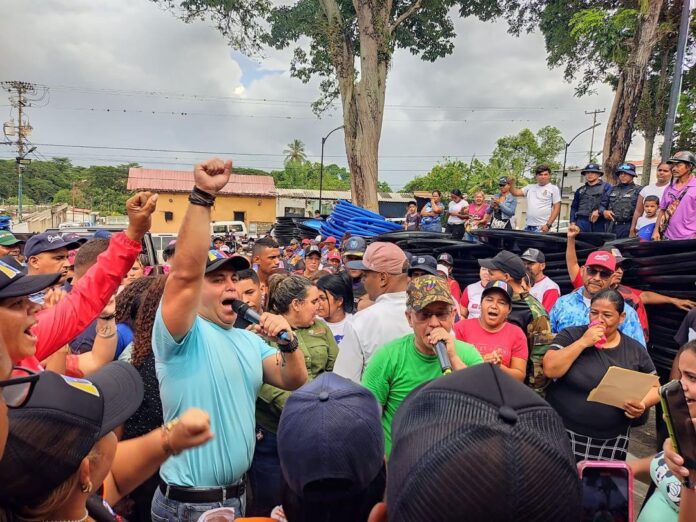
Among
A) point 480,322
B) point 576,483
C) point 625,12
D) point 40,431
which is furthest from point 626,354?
point 625,12

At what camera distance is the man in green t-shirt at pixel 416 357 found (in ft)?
7.38

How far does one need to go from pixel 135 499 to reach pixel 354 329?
1.44m

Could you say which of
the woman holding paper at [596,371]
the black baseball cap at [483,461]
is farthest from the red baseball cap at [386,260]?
the black baseball cap at [483,461]

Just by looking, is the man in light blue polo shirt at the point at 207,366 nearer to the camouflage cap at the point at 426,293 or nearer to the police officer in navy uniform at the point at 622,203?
the camouflage cap at the point at 426,293

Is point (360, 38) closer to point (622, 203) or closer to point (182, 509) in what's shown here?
point (622, 203)

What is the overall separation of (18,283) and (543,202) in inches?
295

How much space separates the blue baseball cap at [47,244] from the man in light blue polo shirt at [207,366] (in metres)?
2.11

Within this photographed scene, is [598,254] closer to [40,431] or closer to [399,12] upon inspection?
[40,431]

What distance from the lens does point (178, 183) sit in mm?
36688

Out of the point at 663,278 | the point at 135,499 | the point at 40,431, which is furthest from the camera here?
the point at 663,278

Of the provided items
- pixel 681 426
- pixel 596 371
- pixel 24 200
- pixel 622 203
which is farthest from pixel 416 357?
pixel 24 200

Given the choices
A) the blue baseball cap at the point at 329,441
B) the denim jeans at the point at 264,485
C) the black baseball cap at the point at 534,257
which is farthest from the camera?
the black baseball cap at the point at 534,257

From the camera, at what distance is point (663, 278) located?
4664 mm

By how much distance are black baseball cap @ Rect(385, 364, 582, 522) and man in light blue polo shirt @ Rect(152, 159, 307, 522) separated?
1.05m
